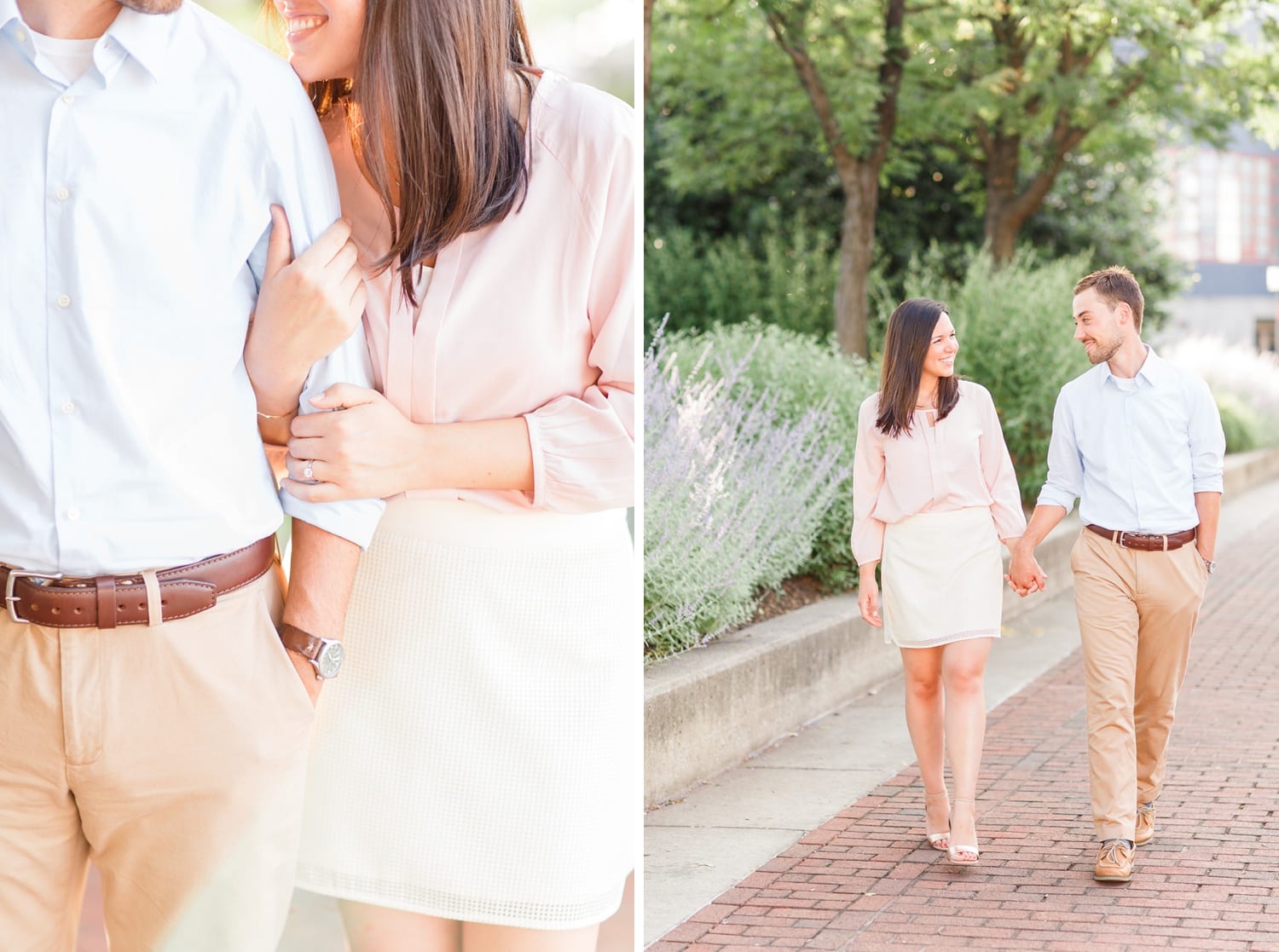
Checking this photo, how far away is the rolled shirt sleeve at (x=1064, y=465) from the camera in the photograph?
4844 mm

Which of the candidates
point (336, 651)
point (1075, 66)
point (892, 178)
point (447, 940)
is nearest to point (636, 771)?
point (447, 940)

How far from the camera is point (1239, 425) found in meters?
18.8

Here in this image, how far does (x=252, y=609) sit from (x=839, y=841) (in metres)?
3.37

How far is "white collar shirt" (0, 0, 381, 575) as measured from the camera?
1950 mm

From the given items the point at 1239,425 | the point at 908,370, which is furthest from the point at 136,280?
the point at 1239,425

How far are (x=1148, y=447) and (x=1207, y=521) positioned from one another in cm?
30

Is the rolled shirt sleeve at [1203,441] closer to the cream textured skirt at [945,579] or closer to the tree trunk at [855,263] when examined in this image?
the cream textured skirt at [945,579]

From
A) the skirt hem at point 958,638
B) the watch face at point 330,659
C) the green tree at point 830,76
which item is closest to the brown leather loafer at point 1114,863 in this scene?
the skirt hem at point 958,638

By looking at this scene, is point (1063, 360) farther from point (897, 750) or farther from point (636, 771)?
point (636, 771)

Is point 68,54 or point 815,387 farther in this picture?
point 815,387

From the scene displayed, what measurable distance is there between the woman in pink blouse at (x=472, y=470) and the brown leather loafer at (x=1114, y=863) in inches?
106

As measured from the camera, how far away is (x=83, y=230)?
1.95 m

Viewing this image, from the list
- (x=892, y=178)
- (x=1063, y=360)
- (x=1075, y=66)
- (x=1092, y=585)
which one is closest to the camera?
Answer: (x=1092, y=585)

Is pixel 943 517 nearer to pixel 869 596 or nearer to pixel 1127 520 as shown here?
pixel 869 596
